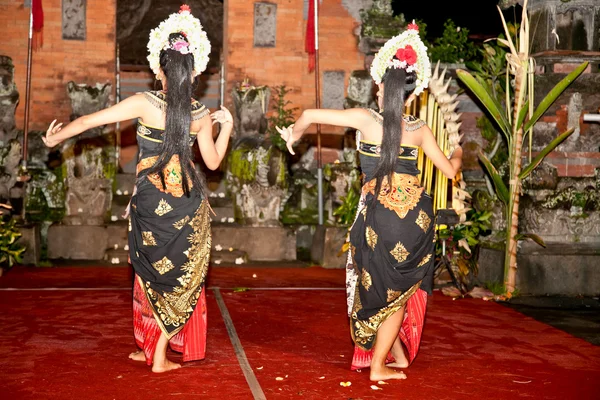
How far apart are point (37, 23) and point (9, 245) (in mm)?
3594

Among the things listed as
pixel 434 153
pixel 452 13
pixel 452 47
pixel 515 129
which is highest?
pixel 452 13

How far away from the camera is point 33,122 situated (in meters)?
11.6

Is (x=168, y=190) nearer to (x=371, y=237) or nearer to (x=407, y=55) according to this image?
(x=371, y=237)

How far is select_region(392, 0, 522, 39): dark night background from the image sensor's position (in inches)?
506

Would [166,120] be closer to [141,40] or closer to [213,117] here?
[213,117]

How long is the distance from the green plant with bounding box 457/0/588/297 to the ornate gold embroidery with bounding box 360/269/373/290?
324 centimetres

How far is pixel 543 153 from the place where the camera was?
772 centimetres

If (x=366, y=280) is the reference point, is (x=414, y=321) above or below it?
below

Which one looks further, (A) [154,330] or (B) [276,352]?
(B) [276,352]

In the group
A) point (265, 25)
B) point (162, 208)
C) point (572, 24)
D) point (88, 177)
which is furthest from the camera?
point (265, 25)

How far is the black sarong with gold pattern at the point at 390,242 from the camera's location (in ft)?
16.1

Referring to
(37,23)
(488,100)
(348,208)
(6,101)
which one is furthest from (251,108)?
(488,100)

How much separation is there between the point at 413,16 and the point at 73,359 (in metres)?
9.15

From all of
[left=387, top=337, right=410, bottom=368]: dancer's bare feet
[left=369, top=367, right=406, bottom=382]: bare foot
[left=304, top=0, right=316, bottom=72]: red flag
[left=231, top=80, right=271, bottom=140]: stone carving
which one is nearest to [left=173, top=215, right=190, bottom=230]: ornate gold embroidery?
[left=369, top=367, right=406, bottom=382]: bare foot
